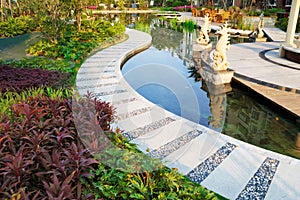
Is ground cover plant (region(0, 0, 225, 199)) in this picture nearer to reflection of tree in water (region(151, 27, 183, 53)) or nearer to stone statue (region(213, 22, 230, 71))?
stone statue (region(213, 22, 230, 71))

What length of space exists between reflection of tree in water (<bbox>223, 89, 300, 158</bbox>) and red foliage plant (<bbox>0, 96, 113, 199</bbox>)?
251 centimetres

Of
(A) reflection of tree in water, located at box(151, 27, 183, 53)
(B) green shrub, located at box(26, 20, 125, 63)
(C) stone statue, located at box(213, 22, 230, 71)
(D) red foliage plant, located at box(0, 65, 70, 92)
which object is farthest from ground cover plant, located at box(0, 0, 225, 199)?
(A) reflection of tree in water, located at box(151, 27, 183, 53)

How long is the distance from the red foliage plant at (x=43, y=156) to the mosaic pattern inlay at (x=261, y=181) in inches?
62.7

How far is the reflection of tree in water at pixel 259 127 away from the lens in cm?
407

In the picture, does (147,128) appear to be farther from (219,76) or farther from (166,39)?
(166,39)

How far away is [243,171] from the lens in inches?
120

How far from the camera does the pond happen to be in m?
4.33

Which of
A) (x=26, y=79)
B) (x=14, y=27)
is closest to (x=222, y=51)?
(x=26, y=79)

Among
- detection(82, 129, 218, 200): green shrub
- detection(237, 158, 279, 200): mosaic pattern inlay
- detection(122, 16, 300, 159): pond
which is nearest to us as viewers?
detection(82, 129, 218, 200): green shrub

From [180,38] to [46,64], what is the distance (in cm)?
786

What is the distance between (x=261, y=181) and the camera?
290cm

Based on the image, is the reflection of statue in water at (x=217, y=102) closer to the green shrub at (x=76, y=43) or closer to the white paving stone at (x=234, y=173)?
the white paving stone at (x=234, y=173)

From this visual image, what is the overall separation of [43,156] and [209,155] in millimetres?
1997

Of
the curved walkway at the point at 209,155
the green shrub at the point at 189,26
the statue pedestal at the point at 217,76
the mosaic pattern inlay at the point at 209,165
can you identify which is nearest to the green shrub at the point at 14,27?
the statue pedestal at the point at 217,76
